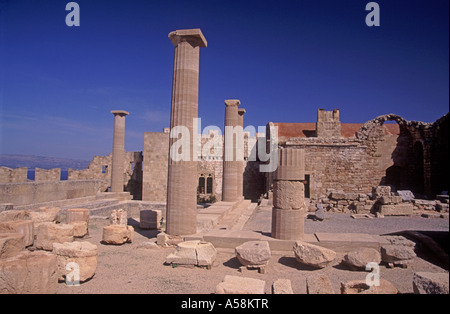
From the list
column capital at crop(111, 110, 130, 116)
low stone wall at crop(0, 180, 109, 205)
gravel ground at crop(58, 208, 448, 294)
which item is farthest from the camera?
column capital at crop(111, 110, 130, 116)

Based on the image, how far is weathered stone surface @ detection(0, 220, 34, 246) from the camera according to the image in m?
7.16

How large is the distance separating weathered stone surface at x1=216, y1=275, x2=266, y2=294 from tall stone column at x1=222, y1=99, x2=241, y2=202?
9554 millimetres

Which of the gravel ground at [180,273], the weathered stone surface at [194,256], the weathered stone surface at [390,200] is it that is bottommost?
the gravel ground at [180,273]

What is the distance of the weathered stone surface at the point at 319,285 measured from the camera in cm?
419

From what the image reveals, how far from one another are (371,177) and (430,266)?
13358 mm

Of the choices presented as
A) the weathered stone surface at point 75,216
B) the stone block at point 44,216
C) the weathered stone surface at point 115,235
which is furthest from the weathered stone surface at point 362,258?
the stone block at point 44,216

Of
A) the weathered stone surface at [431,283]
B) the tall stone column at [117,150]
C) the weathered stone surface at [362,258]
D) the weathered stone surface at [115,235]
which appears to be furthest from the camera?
the tall stone column at [117,150]

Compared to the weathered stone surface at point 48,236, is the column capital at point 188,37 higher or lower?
higher

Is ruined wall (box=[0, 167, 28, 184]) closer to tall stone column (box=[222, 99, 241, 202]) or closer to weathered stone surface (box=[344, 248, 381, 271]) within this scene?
tall stone column (box=[222, 99, 241, 202])

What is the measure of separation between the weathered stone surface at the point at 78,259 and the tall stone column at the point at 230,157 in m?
9.13

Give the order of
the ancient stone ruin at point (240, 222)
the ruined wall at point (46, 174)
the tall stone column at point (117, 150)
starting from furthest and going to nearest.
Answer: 1. the ruined wall at point (46, 174)
2. the tall stone column at point (117, 150)
3. the ancient stone ruin at point (240, 222)

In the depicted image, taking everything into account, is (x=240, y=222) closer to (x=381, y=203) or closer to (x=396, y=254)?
(x=396, y=254)

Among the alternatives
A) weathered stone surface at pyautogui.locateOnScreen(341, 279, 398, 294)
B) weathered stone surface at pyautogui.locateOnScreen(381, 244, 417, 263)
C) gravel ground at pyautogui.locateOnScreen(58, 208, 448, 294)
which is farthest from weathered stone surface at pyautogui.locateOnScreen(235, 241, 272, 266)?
weathered stone surface at pyautogui.locateOnScreen(381, 244, 417, 263)

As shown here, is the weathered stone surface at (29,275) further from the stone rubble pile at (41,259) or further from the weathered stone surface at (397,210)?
the weathered stone surface at (397,210)
